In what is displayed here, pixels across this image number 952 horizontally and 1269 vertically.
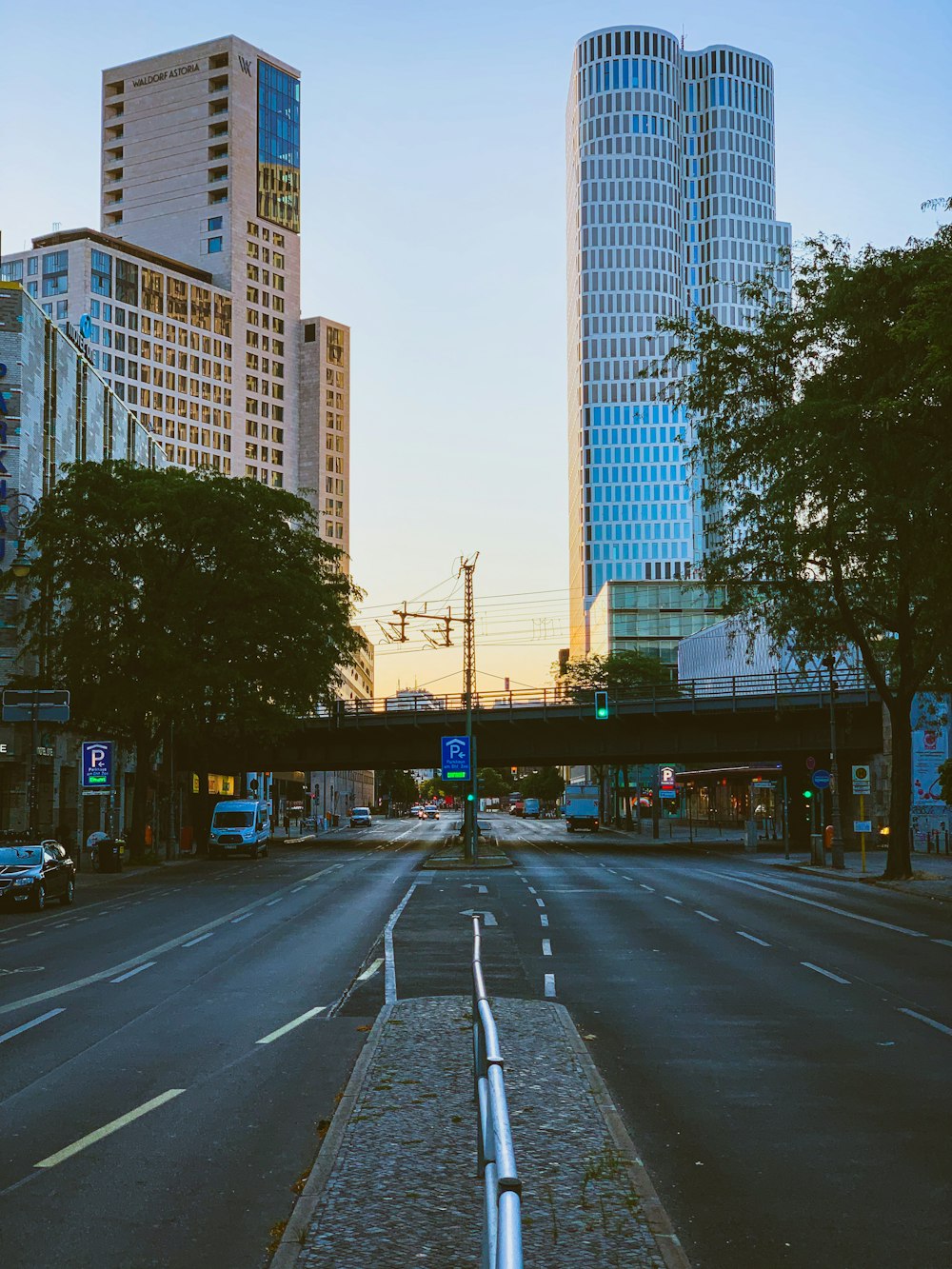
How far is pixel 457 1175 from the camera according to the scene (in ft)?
25.2

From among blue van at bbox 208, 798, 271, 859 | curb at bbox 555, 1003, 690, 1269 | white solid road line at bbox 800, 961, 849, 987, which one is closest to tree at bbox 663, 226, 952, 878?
white solid road line at bbox 800, 961, 849, 987

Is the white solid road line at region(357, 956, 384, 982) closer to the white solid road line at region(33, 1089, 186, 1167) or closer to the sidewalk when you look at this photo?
the sidewalk

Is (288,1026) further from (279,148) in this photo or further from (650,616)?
(279,148)

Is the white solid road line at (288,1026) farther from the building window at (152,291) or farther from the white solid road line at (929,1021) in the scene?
the building window at (152,291)

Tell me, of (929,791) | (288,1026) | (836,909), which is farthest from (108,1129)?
(929,791)

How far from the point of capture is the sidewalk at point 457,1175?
250 inches

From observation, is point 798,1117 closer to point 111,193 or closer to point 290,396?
point 290,396

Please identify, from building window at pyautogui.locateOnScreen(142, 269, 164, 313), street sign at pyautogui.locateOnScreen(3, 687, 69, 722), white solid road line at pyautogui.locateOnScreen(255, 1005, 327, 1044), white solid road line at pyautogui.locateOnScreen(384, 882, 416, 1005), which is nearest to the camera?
white solid road line at pyautogui.locateOnScreen(255, 1005, 327, 1044)

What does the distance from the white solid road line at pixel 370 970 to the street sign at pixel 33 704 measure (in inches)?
926

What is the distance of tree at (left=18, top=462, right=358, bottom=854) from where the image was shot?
50.2 metres

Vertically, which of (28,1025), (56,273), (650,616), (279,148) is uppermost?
(279,148)

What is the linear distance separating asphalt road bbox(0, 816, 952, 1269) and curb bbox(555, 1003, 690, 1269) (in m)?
0.22

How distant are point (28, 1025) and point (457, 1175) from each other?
8.40m

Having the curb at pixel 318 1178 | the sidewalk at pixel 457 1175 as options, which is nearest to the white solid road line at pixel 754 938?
the sidewalk at pixel 457 1175
